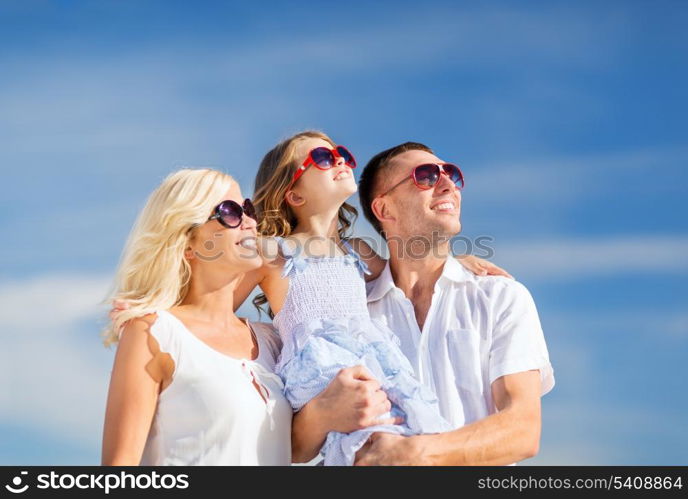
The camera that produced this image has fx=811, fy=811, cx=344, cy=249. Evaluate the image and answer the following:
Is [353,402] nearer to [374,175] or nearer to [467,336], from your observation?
[467,336]

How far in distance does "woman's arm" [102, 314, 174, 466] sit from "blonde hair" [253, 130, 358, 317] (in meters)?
1.69

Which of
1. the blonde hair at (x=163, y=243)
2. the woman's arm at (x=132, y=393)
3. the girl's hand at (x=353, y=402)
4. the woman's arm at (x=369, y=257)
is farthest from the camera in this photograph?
the woman's arm at (x=369, y=257)

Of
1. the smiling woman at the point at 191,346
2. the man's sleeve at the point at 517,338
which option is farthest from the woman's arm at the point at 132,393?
the man's sleeve at the point at 517,338

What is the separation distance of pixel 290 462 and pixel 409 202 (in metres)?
2.74

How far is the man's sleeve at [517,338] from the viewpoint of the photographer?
6.62 metres

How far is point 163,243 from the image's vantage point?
6.29 metres

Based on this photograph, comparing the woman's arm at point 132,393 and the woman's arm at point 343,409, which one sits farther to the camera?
the woman's arm at point 343,409

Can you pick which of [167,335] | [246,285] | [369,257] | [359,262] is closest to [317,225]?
[359,262]

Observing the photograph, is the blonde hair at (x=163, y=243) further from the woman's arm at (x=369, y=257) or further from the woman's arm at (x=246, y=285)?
the woman's arm at (x=369, y=257)

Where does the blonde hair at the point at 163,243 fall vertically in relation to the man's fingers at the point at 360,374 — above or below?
above

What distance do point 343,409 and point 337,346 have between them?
607mm

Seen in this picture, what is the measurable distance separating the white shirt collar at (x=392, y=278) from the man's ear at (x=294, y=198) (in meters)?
1.00

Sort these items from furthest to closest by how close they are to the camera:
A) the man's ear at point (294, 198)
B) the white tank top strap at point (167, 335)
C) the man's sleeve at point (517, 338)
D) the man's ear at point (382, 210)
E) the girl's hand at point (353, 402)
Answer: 1. the man's ear at point (382, 210)
2. the man's ear at point (294, 198)
3. the man's sleeve at point (517, 338)
4. the white tank top strap at point (167, 335)
5. the girl's hand at point (353, 402)
